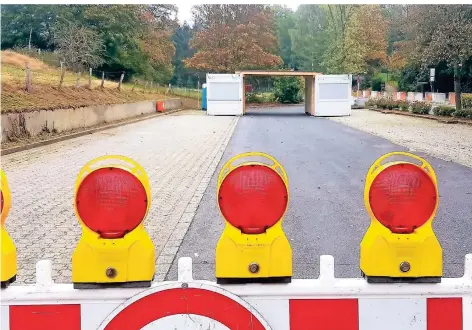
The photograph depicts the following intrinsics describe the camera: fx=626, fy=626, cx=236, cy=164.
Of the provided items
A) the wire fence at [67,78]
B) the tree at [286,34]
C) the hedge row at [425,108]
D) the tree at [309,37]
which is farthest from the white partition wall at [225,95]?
the tree at [286,34]

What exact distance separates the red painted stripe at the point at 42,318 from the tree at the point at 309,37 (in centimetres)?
7841

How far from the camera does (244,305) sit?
2.02m

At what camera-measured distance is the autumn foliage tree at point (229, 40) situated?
5878 centimetres

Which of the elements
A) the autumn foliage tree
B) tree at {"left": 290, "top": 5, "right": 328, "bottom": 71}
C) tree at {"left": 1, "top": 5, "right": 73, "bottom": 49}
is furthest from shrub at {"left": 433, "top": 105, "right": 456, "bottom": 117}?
tree at {"left": 290, "top": 5, "right": 328, "bottom": 71}

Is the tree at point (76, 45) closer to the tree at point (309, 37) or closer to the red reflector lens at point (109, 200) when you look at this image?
the red reflector lens at point (109, 200)

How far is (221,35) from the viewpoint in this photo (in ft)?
193

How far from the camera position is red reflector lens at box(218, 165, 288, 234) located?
2.13 meters

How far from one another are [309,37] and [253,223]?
269 ft

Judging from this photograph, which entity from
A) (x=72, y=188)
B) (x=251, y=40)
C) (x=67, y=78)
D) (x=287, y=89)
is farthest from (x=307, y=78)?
(x=72, y=188)

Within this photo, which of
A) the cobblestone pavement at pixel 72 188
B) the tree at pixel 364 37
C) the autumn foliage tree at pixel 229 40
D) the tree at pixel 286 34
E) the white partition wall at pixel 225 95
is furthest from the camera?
the tree at pixel 286 34

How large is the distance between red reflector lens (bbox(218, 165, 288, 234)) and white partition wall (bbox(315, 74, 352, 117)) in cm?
4109

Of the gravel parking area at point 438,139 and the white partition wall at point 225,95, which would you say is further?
the white partition wall at point 225,95

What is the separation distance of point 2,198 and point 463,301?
5.30 ft

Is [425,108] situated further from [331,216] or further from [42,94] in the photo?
[331,216]
